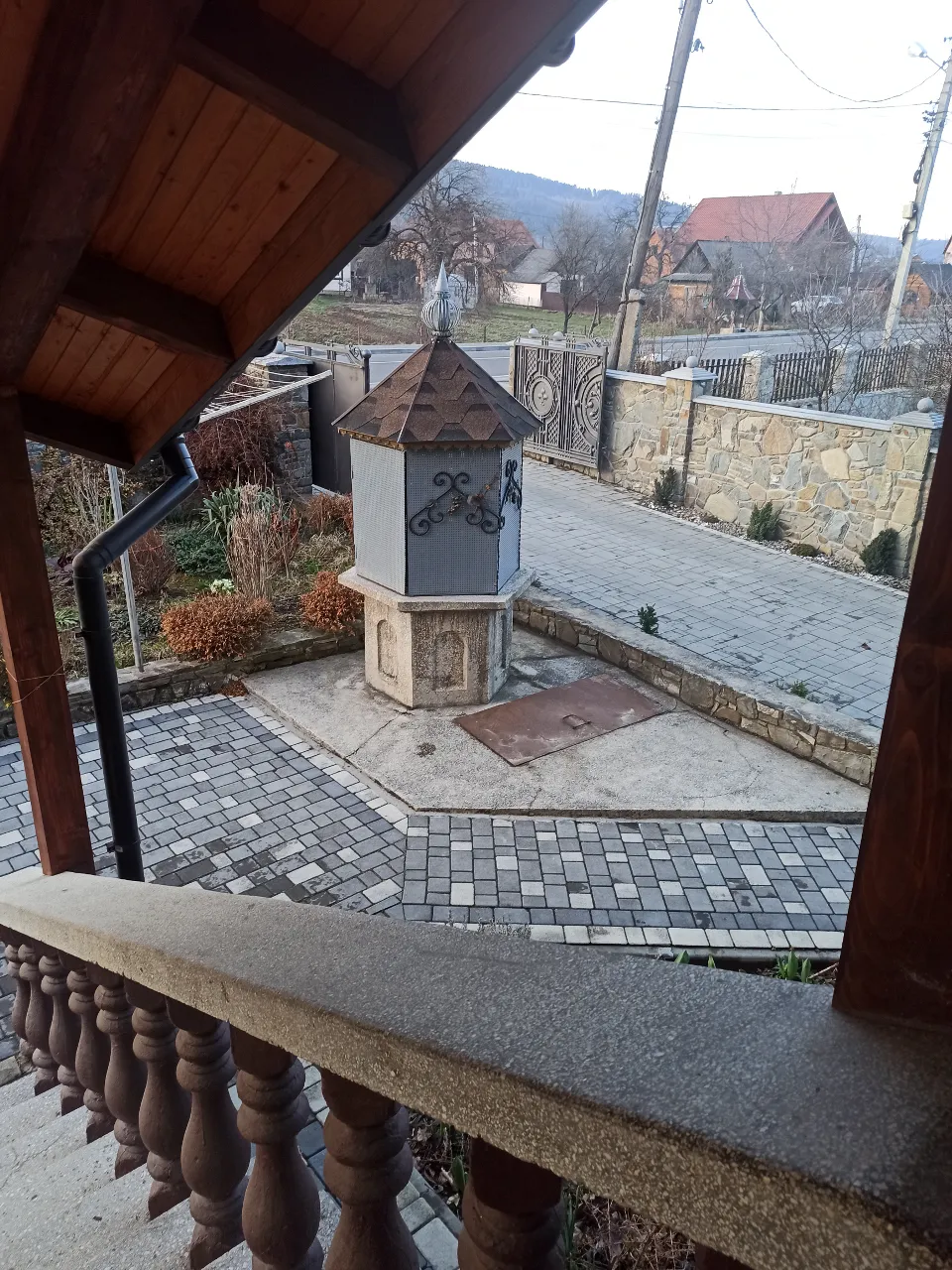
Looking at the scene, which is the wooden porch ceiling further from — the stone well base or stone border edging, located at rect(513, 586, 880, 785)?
stone border edging, located at rect(513, 586, 880, 785)

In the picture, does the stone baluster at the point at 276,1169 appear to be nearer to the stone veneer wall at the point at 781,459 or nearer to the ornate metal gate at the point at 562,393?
the stone veneer wall at the point at 781,459

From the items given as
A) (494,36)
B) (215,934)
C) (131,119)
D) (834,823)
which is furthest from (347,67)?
(834,823)

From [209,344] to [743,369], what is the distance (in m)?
11.5

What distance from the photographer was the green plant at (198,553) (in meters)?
7.84

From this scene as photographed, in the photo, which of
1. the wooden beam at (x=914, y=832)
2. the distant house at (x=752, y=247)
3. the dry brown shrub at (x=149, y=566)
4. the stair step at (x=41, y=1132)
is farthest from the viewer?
the distant house at (x=752, y=247)

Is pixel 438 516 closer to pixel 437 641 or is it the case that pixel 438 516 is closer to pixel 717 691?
pixel 437 641

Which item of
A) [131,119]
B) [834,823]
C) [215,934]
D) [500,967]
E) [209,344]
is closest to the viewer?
[500,967]

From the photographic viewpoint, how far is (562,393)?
40.8 feet

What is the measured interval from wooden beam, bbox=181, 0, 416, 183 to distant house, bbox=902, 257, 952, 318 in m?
19.9

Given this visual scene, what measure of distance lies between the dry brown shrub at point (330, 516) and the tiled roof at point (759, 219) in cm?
3047

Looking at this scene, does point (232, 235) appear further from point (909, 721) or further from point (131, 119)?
point (909, 721)

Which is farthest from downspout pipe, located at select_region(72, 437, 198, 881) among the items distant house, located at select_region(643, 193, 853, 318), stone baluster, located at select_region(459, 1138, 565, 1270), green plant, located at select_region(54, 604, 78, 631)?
distant house, located at select_region(643, 193, 853, 318)

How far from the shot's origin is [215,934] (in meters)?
1.19

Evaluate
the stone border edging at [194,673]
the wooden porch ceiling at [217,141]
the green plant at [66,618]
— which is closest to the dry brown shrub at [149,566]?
the green plant at [66,618]
